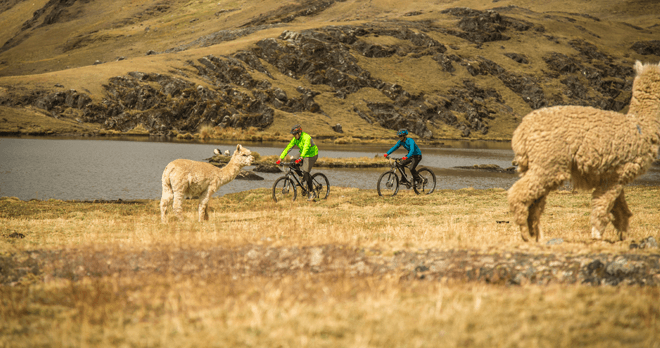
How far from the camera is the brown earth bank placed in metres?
6.50

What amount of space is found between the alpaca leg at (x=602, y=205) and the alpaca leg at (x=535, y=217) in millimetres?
974

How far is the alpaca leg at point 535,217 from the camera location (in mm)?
8516

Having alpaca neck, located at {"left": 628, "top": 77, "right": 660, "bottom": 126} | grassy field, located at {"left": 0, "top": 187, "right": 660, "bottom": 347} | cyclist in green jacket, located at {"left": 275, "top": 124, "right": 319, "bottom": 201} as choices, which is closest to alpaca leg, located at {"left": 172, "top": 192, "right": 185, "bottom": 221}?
grassy field, located at {"left": 0, "top": 187, "right": 660, "bottom": 347}

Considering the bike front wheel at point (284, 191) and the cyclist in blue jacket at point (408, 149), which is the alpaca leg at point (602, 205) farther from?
the bike front wheel at point (284, 191)

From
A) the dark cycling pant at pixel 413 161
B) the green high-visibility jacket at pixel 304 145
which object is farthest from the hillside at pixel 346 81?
the green high-visibility jacket at pixel 304 145

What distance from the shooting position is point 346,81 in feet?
425

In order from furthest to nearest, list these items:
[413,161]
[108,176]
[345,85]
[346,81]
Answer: [346,81] < [345,85] < [108,176] < [413,161]

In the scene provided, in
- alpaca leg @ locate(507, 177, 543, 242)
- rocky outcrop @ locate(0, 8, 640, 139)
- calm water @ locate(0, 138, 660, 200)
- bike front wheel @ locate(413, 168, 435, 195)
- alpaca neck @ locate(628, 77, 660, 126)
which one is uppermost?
rocky outcrop @ locate(0, 8, 640, 139)

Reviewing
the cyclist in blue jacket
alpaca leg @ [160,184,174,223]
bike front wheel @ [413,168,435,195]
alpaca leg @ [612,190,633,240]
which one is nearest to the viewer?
alpaca leg @ [612,190,633,240]

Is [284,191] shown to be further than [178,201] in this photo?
Yes

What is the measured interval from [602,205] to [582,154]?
122 cm

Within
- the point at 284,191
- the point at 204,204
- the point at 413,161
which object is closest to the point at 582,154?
the point at 204,204

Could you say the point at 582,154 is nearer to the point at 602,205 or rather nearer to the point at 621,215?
the point at 602,205

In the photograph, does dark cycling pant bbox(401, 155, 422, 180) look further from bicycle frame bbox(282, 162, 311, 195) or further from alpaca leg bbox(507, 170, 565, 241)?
alpaca leg bbox(507, 170, 565, 241)
